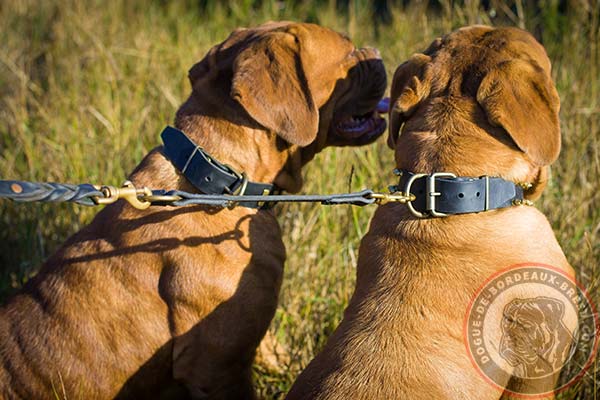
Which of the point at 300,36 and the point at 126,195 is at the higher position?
the point at 300,36

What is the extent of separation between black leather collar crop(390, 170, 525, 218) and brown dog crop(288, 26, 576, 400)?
0.06 ft

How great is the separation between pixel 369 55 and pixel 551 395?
1.85 meters

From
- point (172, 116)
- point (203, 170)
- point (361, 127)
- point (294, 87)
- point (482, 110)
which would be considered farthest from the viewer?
point (172, 116)

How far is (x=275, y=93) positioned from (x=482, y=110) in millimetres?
896

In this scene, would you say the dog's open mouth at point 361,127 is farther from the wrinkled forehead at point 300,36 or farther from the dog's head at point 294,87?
the wrinkled forehead at point 300,36

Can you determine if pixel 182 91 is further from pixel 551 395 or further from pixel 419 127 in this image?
pixel 551 395

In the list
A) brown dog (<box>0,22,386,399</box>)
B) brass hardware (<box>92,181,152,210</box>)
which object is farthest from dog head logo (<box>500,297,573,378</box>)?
brass hardware (<box>92,181,152,210</box>)

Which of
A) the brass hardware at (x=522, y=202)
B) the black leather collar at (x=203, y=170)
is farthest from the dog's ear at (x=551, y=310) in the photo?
the black leather collar at (x=203, y=170)

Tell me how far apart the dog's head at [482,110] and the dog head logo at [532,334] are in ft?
1.64

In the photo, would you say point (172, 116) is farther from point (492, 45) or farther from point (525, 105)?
point (525, 105)

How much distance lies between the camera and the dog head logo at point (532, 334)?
290 cm

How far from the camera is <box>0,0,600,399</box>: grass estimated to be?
437cm

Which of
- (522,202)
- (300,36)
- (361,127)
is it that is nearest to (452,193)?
(522,202)

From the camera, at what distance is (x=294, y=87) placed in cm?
344
